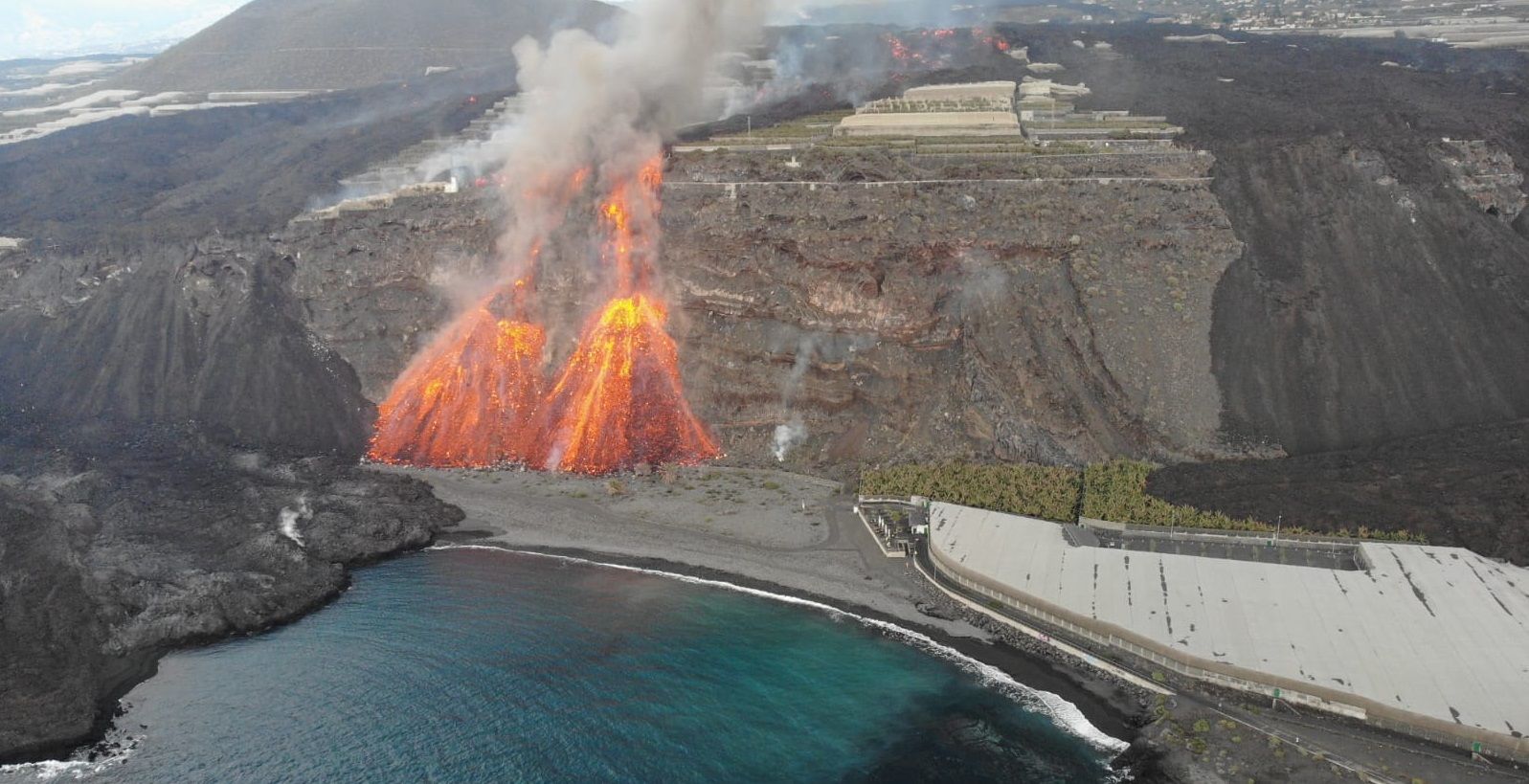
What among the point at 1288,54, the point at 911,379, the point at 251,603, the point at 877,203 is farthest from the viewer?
the point at 1288,54

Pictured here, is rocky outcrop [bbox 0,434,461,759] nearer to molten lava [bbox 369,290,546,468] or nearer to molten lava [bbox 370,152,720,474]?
molten lava [bbox 369,290,546,468]

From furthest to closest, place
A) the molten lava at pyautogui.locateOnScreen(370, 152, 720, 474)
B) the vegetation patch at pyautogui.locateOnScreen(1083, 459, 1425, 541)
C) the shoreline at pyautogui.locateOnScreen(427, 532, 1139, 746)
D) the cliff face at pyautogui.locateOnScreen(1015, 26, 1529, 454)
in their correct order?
the molten lava at pyautogui.locateOnScreen(370, 152, 720, 474)
the cliff face at pyautogui.locateOnScreen(1015, 26, 1529, 454)
the vegetation patch at pyautogui.locateOnScreen(1083, 459, 1425, 541)
the shoreline at pyautogui.locateOnScreen(427, 532, 1139, 746)

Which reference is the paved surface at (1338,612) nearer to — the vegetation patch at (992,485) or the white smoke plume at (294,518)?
the vegetation patch at (992,485)

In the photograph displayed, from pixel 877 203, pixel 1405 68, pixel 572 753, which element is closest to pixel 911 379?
pixel 877 203

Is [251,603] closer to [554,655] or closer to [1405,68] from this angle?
[554,655]

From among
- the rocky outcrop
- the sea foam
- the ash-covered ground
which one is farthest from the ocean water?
the ash-covered ground

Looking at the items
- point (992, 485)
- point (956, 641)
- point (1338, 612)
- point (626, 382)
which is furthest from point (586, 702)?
point (626, 382)
